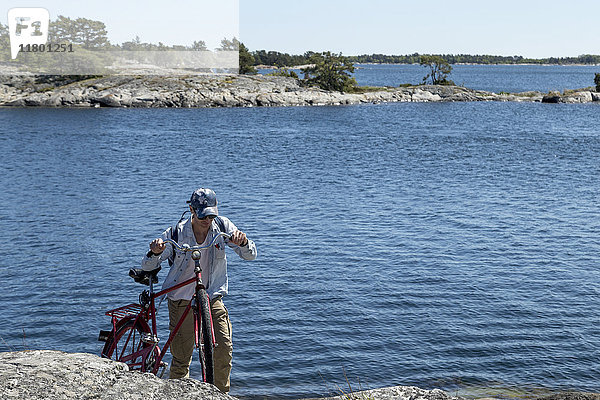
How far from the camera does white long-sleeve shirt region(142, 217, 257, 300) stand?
295 inches

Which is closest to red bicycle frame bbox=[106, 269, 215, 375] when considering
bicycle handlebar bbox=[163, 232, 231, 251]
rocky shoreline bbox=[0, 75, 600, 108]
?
bicycle handlebar bbox=[163, 232, 231, 251]

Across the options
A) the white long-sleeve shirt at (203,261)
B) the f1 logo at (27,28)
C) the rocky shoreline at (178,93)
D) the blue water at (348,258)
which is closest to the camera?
the white long-sleeve shirt at (203,261)

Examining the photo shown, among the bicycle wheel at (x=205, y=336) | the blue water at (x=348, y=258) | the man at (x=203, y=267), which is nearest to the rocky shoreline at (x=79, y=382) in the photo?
the bicycle wheel at (x=205, y=336)

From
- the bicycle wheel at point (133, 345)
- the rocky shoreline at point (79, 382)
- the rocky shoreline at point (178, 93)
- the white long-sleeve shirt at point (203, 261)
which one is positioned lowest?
the bicycle wheel at point (133, 345)

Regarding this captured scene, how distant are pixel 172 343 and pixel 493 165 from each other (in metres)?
42.3

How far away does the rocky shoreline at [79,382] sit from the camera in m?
5.22

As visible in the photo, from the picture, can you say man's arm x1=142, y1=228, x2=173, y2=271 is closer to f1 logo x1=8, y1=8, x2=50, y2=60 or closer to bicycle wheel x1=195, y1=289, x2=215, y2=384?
bicycle wheel x1=195, y1=289, x2=215, y2=384

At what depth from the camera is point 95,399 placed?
5238 millimetres

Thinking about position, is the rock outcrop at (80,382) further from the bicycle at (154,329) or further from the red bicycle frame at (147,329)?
the red bicycle frame at (147,329)

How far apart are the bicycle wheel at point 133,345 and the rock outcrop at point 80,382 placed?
161 centimetres

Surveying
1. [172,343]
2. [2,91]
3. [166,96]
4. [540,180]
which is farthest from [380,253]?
[2,91]

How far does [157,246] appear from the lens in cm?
709

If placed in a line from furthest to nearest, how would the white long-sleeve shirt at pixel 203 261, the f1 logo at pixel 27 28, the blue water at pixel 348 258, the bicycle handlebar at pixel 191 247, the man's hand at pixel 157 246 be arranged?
the f1 logo at pixel 27 28 < the blue water at pixel 348 258 < the white long-sleeve shirt at pixel 203 261 < the bicycle handlebar at pixel 191 247 < the man's hand at pixel 157 246

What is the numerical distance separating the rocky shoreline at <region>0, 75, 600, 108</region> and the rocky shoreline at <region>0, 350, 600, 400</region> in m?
101
